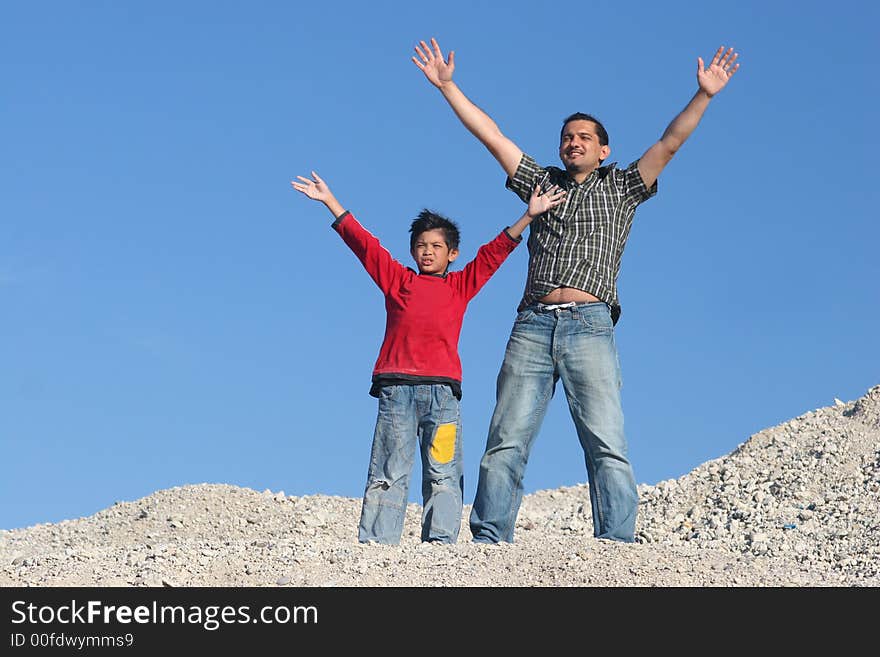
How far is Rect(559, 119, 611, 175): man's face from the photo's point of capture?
7.20m

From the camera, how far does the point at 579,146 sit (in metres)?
7.20

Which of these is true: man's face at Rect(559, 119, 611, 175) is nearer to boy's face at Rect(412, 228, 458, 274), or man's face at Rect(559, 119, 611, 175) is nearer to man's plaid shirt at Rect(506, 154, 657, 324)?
man's plaid shirt at Rect(506, 154, 657, 324)

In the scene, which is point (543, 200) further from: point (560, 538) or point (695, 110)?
point (560, 538)

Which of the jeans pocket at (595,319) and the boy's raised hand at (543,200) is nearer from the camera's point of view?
the jeans pocket at (595,319)

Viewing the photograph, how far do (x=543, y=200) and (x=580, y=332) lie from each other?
82 centimetres

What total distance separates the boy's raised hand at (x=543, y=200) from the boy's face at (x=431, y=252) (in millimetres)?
597

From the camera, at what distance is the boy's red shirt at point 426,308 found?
7.05 metres

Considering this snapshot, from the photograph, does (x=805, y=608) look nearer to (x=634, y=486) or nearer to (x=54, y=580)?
(x=634, y=486)

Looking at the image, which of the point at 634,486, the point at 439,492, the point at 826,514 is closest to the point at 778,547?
the point at 826,514

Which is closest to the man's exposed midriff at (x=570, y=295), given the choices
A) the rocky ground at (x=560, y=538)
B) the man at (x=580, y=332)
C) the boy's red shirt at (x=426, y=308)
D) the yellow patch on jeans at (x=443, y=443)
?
the man at (x=580, y=332)

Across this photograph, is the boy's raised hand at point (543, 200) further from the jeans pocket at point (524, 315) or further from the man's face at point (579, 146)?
the jeans pocket at point (524, 315)

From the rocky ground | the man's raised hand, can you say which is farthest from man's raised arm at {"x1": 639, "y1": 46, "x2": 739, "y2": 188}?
the rocky ground

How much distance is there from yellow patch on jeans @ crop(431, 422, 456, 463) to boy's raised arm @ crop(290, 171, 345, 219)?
1.49 m

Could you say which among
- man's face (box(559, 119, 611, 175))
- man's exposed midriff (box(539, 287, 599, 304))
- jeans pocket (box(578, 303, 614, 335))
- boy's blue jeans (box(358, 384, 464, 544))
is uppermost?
man's face (box(559, 119, 611, 175))
